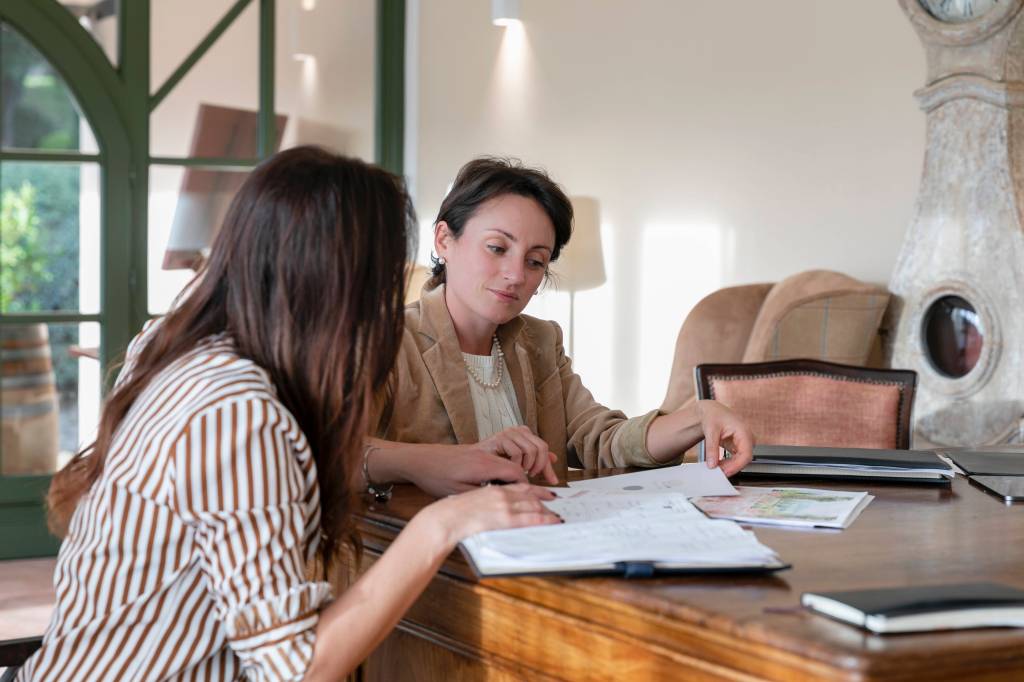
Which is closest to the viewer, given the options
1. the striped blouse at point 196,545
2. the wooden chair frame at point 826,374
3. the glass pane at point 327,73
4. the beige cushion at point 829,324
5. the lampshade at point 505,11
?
Answer: the striped blouse at point 196,545

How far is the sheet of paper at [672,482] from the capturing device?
1.71 metres

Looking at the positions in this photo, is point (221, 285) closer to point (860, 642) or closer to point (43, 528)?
point (860, 642)

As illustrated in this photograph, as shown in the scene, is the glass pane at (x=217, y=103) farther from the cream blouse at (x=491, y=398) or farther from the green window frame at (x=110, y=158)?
the cream blouse at (x=491, y=398)

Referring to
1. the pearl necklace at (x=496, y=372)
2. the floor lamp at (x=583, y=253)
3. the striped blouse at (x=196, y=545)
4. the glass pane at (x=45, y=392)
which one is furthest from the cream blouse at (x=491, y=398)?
the glass pane at (x=45, y=392)

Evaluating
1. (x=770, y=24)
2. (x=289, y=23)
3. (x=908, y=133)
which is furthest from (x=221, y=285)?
(x=289, y=23)

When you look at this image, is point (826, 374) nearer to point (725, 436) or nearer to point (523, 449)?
point (725, 436)

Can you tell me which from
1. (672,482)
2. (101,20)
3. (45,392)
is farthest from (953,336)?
(101,20)

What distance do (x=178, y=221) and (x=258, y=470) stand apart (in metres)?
4.66

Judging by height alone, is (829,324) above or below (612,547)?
above

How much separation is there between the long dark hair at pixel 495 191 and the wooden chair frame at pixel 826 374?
63cm

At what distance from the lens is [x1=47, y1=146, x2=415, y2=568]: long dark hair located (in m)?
1.31

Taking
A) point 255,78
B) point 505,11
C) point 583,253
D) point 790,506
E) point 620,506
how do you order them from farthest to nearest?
point 255,78 → point 505,11 → point 583,253 → point 790,506 → point 620,506

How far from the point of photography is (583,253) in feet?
16.7

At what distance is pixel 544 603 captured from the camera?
1.28m
